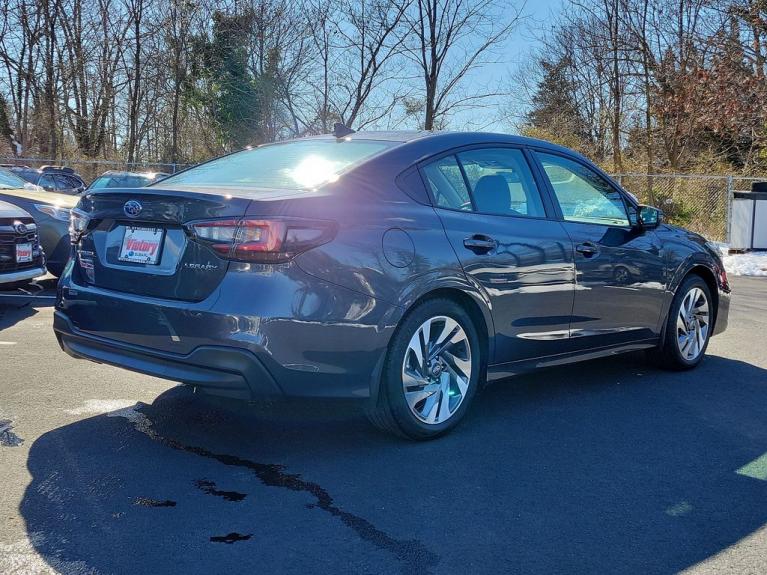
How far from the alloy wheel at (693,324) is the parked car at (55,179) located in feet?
53.1

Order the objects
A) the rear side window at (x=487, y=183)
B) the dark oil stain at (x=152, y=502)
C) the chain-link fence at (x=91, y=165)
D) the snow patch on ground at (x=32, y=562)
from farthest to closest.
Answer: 1. the chain-link fence at (x=91, y=165)
2. the rear side window at (x=487, y=183)
3. the dark oil stain at (x=152, y=502)
4. the snow patch on ground at (x=32, y=562)

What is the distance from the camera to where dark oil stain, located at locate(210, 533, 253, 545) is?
2.89 metres

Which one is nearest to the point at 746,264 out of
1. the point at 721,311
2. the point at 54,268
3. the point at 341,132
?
the point at 721,311

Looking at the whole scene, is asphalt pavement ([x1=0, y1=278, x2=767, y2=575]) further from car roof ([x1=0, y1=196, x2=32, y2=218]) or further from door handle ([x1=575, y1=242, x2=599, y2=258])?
car roof ([x1=0, y1=196, x2=32, y2=218])

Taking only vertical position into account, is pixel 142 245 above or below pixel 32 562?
above

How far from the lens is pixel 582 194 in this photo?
520 centimetres

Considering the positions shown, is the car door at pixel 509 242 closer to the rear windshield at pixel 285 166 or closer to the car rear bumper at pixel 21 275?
the rear windshield at pixel 285 166

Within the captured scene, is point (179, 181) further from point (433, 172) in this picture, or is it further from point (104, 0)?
point (104, 0)

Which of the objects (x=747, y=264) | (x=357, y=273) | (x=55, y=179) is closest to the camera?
(x=357, y=273)

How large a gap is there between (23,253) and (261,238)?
5071 millimetres

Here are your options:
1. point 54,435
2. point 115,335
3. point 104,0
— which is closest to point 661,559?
point 115,335

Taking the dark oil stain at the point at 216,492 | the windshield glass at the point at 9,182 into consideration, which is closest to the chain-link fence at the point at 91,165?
the windshield glass at the point at 9,182

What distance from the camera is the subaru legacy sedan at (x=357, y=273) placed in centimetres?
349

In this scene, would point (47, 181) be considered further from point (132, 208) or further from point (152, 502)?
point (152, 502)
